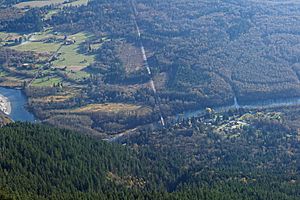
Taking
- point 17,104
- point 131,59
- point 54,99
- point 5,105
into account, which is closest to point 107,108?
point 54,99

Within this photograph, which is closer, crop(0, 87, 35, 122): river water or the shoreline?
crop(0, 87, 35, 122): river water

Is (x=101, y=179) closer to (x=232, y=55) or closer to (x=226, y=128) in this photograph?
(x=226, y=128)

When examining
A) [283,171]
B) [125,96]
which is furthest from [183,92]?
[283,171]

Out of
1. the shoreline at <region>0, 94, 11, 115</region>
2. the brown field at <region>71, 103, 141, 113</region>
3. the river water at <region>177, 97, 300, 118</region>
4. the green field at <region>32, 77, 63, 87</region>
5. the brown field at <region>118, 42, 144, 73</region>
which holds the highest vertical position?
the river water at <region>177, 97, 300, 118</region>

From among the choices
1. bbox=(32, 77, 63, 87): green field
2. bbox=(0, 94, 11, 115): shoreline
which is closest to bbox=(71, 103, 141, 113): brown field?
bbox=(0, 94, 11, 115): shoreline

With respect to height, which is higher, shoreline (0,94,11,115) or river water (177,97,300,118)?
river water (177,97,300,118)

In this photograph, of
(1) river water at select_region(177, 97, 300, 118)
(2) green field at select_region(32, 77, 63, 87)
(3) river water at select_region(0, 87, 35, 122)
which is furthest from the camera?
(2) green field at select_region(32, 77, 63, 87)

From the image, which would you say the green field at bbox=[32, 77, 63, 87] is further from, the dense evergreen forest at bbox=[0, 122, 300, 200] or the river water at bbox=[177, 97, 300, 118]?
the dense evergreen forest at bbox=[0, 122, 300, 200]
